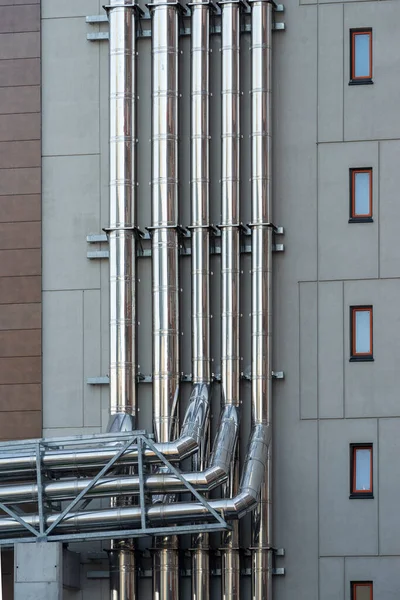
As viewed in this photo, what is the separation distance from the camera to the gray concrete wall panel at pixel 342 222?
1304 inches

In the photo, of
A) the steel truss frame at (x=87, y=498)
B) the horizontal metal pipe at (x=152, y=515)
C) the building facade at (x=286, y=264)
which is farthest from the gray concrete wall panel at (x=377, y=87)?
the steel truss frame at (x=87, y=498)

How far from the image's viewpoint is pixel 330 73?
33594 mm

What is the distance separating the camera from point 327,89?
110 ft

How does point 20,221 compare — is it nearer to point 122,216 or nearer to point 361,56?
point 122,216

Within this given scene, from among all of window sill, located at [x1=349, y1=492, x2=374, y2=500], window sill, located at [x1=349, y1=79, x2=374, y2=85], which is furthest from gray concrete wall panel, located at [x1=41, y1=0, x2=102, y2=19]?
window sill, located at [x1=349, y1=492, x2=374, y2=500]

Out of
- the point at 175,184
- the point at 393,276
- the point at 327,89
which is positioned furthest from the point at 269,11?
the point at 393,276

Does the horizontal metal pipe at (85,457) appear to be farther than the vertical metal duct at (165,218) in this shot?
No

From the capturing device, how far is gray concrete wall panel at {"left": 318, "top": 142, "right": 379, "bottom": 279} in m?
33.1

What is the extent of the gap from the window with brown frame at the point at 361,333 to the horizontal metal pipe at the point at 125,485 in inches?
146

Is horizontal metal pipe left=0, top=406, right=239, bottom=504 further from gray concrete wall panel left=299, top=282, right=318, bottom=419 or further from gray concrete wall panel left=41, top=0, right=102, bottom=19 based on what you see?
gray concrete wall panel left=41, top=0, right=102, bottom=19

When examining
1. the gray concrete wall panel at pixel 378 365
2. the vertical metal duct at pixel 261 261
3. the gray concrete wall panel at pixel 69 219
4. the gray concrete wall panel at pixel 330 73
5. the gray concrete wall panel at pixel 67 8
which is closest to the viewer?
the vertical metal duct at pixel 261 261

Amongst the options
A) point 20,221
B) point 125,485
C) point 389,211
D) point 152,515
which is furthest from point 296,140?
point 152,515

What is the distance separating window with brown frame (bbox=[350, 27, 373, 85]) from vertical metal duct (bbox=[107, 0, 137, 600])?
184 inches

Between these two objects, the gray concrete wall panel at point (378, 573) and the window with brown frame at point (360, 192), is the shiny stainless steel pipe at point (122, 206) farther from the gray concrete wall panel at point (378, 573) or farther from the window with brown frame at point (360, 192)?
the gray concrete wall panel at point (378, 573)
